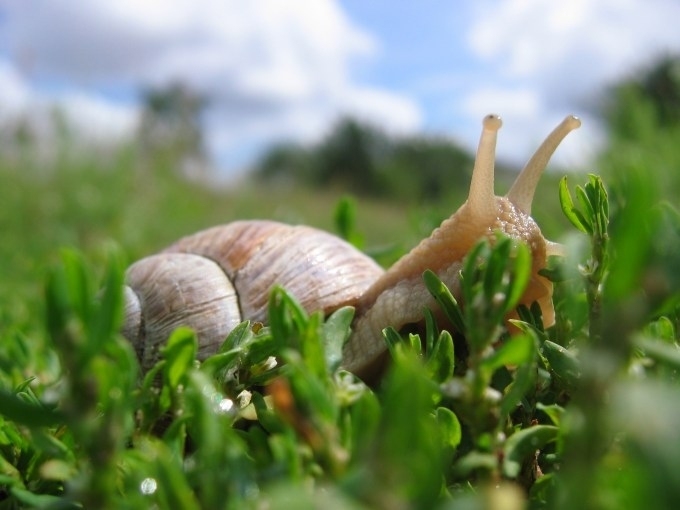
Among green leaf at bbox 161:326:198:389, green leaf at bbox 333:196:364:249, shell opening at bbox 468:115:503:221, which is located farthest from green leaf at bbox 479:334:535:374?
green leaf at bbox 333:196:364:249

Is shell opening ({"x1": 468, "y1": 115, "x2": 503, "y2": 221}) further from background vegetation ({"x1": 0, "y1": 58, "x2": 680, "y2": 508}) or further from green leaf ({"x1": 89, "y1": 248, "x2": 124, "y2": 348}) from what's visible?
green leaf ({"x1": 89, "y1": 248, "x2": 124, "y2": 348})

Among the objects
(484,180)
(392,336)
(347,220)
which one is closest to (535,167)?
(484,180)

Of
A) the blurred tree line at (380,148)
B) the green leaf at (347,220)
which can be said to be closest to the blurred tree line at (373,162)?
the blurred tree line at (380,148)

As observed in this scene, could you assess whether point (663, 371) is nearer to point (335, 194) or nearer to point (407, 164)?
point (335, 194)

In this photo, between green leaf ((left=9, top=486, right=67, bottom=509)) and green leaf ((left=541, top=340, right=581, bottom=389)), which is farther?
green leaf ((left=541, top=340, right=581, bottom=389))

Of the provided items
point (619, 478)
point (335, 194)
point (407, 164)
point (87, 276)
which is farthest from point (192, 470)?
point (407, 164)

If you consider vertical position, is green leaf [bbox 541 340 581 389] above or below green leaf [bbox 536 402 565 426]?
above

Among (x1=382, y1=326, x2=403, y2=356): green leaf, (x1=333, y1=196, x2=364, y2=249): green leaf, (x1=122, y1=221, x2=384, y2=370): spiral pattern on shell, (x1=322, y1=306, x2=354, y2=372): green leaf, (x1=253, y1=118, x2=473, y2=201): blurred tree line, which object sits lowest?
(x1=253, y1=118, x2=473, y2=201): blurred tree line

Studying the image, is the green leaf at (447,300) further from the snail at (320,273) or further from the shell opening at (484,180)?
the shell opening at (484,180)
